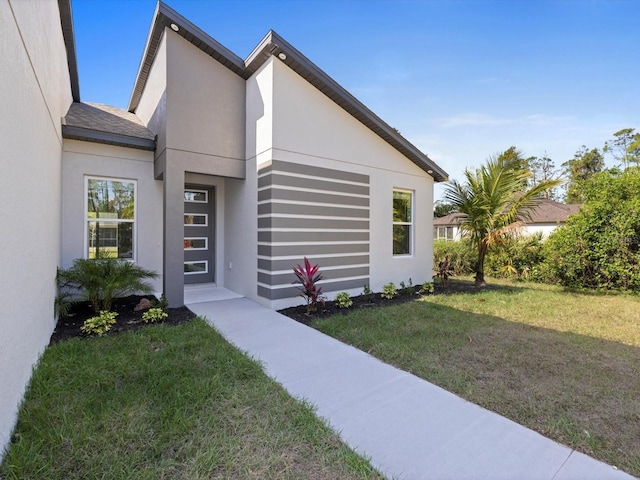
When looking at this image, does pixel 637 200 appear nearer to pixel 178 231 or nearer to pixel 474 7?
pixel 474 7

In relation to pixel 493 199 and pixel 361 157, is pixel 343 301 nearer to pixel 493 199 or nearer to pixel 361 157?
pixel 361 157

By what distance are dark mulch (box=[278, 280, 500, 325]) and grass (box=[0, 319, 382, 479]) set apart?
8.24 feet

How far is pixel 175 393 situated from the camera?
3.06 m

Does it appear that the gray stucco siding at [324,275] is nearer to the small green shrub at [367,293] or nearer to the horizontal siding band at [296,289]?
the horizontal siding band at [296,289]

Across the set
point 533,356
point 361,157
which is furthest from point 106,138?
point 533,356

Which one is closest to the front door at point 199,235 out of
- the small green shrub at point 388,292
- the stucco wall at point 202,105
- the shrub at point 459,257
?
the stucco wall at point 202,105

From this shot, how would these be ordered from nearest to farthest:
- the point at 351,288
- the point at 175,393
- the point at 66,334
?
1. the point at 175,393
2. the point at 66,334
3. the point at 351,288

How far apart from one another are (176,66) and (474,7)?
7.86 metres

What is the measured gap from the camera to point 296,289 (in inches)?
273

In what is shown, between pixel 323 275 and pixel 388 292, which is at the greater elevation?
pixel 323 275

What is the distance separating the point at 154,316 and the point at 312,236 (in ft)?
12.0

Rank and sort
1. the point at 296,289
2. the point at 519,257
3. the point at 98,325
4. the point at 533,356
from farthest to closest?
the point at 519,257 < the point at 296,289 < the point at 98,325 < the point at 533,356

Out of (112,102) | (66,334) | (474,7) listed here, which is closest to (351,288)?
(66,334)

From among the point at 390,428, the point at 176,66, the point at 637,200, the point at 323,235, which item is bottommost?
the point at 390,428
